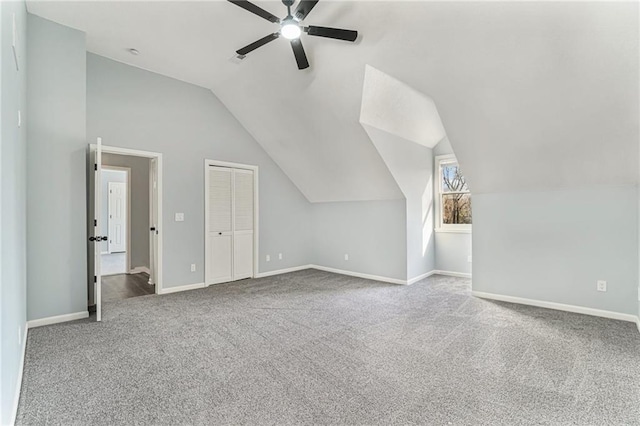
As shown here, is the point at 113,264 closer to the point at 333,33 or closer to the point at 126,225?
the point at 126,225

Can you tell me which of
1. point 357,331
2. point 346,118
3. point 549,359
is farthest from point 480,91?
point 357,331

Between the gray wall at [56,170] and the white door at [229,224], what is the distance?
1.81 meters

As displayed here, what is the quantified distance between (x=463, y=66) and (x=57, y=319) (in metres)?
5.15

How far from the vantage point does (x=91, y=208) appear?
386 cm

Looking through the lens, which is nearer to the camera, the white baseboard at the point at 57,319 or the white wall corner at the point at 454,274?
the white baseboard at the point at 57,319

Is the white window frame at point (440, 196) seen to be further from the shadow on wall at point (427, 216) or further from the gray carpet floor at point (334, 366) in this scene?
the gray carpet floor at point (334, 366)

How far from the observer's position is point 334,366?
2.41 metres

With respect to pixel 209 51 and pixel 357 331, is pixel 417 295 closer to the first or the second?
pixel 357 331

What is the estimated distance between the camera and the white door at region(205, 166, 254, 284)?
515 centimetres

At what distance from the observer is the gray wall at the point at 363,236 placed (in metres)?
5.20

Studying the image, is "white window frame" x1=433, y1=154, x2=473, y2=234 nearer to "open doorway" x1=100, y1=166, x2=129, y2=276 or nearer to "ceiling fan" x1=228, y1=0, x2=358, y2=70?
"ceiling fan" x1=228, y1=0, x2=358, y2=70

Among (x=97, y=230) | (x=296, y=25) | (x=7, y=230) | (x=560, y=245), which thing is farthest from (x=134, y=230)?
(x=560, y=245)

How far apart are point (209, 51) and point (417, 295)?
4.41 meters

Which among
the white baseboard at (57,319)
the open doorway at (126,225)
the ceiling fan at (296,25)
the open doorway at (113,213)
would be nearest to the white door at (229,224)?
the open doorway at (126,225)
